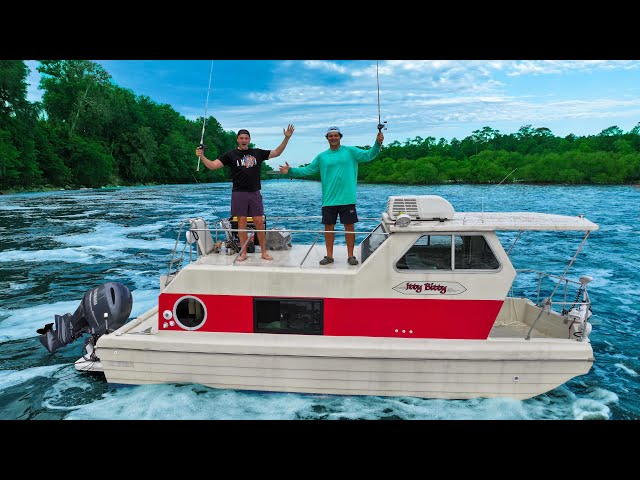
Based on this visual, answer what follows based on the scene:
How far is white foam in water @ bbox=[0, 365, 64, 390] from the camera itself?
264 inches

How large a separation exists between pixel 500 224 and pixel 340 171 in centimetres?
208

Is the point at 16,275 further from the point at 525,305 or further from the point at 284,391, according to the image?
the point at 525,305

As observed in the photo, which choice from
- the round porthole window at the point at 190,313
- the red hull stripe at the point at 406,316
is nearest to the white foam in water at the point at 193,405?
the round porthole window at the point at 190,313

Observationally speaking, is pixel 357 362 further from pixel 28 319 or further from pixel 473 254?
pixel 28 319

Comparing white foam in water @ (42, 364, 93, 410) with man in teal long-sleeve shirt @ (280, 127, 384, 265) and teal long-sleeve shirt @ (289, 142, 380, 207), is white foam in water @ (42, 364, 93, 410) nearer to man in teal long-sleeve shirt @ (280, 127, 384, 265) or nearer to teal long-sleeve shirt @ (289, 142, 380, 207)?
man in teal long-sleeve shirt @ (280, 127, 384, 265)

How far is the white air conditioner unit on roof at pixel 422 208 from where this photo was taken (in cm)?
584

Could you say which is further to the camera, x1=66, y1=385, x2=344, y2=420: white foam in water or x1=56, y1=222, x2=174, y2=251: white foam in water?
x1=56, y1=222, x2=174, y2=251: white foam in water

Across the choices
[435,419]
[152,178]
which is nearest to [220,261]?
[435,419]

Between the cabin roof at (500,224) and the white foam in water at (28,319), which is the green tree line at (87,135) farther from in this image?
the cabin roof at (500,224)

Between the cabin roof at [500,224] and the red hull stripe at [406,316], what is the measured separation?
90 cm

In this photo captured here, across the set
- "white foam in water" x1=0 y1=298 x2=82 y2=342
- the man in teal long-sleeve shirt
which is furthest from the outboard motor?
the man in teal long-sleeve shirt

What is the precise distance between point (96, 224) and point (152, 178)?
4480cm

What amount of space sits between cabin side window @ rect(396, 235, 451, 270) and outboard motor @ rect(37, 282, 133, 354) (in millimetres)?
4094

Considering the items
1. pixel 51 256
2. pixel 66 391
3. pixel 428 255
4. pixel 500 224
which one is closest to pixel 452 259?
pixel 428 255
